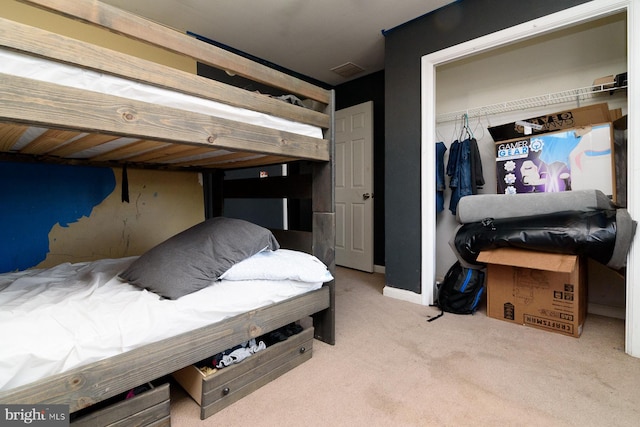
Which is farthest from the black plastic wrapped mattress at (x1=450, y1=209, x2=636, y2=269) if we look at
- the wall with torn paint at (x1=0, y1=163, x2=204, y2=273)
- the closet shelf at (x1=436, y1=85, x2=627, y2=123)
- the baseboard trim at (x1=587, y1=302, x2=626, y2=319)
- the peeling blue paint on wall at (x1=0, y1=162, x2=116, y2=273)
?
the peeling blue paint on wall at (x1=0, y1=162, x2=116, y2=273)

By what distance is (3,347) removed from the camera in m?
0.80

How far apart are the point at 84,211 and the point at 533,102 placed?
3.53 m

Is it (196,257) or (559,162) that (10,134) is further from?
(559,162)

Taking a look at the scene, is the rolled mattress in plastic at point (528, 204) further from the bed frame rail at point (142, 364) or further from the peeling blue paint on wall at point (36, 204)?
the peeling blue paint on wall at point (36, 204)

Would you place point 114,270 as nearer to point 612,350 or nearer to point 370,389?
point 370,389

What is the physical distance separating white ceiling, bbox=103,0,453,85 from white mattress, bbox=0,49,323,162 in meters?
1.50

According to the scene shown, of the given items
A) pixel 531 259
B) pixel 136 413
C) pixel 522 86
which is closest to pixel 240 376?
pixel 136 413

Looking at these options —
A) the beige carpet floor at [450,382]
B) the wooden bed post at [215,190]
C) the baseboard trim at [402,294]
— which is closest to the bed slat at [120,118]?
the beige carpet floor at [450,382]

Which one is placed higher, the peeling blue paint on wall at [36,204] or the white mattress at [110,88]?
the white mattress at [110,88]

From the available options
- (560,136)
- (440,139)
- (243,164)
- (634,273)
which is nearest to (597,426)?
(634,273)

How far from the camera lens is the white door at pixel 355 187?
360 centimetres

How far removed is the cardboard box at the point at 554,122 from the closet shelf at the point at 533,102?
14cm

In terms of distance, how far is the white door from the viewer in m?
3.60

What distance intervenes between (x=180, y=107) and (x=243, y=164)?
1.01 meters
